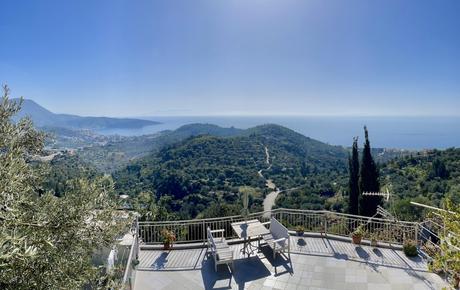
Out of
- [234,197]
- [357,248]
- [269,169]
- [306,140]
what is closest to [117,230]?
[357,248]

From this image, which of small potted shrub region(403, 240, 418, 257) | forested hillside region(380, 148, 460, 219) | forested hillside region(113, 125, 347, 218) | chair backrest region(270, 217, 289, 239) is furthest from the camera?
forested hillside region(113, 125, 347, 218)

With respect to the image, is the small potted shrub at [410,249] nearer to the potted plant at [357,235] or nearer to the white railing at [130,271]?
the potted plant at [357,235]

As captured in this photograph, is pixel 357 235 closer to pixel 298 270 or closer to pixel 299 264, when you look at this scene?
pixel 299 264

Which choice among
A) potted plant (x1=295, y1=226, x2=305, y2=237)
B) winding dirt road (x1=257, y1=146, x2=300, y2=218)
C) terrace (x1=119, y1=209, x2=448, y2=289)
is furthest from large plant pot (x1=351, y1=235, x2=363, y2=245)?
winding dirt road (x1=257, y1=146, x2=300, y2=218)

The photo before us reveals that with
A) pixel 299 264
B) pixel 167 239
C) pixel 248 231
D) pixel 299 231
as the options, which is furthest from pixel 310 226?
pixel 167 239

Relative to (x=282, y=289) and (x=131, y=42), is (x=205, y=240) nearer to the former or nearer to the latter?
(x=282, y=289)

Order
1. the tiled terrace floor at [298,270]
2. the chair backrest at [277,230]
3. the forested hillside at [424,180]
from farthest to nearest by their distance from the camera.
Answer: the forested hillside at [424,180], the chair backrest at [277,230], the tiled terrace floor at [298,270]

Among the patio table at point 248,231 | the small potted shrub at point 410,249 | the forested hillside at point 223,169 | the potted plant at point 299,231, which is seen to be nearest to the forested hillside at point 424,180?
the small potted shrub at point 410,249

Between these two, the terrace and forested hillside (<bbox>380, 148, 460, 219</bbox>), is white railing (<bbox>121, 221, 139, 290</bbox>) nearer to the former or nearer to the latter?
the terrace
